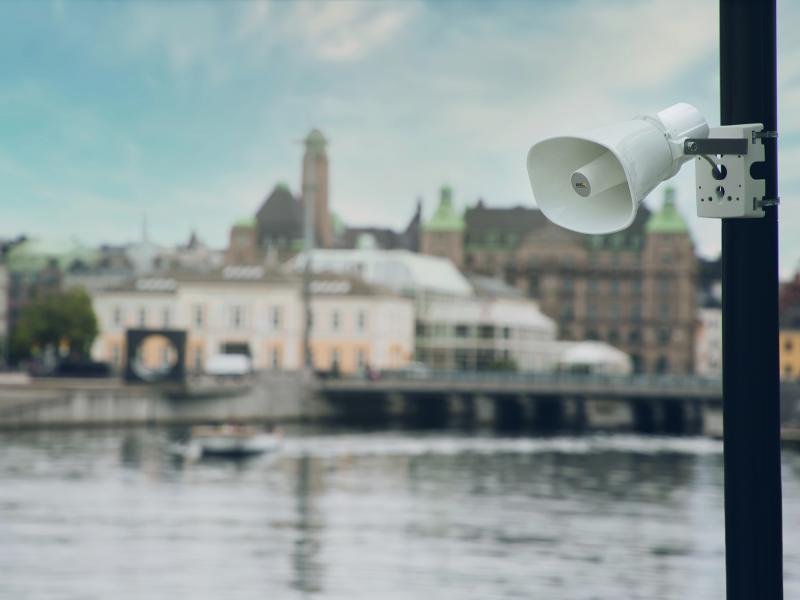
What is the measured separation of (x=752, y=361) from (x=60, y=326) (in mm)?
114707

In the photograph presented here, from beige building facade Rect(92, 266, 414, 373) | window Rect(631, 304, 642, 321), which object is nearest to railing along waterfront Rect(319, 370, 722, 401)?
beige building facade Rect(92, 266, 414, 373)

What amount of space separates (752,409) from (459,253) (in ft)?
514

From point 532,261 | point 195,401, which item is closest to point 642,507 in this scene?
point 195,401

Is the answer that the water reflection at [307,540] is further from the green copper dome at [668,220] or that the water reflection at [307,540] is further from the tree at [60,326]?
the green copper dome at [668,220]

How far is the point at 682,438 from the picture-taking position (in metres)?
81.6

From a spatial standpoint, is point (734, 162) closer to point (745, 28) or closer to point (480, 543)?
point (745, 28)

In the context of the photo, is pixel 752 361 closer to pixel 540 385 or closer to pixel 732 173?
pixel 732 173

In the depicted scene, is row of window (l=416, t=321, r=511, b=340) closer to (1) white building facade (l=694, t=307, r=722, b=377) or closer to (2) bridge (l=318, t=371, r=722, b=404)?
(2) bridge (l=318, t=371, r=722, b=404)

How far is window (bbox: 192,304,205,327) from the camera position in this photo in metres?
110

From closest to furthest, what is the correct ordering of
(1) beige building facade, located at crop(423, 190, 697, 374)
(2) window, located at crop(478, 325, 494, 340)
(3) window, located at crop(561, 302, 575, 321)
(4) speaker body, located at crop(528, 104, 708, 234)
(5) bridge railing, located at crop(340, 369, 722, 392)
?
1. (4) speaker body, located at crop(528, 104, 708, 234)
2. (5) bridge railing, located at crop(340, 369, 722, 392)
3. (2) window, located at crop(478, 325, 494, 340)
4. (1) beige building facade, located at crop(423, 190, 697, 374)
5. (3) window, located at crop(561, 302, 575, 321)

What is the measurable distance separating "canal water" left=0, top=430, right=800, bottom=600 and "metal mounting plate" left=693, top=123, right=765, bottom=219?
22.5 m

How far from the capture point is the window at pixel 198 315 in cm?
10956

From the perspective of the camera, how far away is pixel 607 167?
15.1ft

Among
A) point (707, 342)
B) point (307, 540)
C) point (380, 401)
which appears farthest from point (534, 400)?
point (707, 342)
